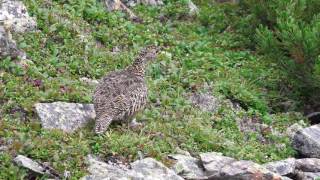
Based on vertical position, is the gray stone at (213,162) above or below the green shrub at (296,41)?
below

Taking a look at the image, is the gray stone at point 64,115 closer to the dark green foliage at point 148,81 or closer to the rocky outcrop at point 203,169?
the dark green foliage at point 148,81

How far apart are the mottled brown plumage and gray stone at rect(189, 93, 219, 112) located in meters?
2.24

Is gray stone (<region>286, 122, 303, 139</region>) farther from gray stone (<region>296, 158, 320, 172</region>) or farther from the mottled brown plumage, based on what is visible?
A: the mottled brown plumage

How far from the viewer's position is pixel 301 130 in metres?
12.1

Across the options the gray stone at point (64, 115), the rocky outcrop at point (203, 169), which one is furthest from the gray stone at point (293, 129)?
the gray stone at point (64, 115)

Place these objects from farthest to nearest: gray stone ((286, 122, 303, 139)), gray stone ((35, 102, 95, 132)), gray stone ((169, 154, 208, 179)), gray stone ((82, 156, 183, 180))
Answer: gray stone ((286, 122, 303, 139))
gray stone ((35, 102, 95, 132))
gray stone ((169, 154, 208, 179))
gray stone ((82, 156, 183, 180))

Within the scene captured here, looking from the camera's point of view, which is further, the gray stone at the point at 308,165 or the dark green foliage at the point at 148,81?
the gray stone at the point at 308,165

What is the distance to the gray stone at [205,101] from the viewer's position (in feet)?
43.0

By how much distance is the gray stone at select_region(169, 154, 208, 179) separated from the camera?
9797 mm

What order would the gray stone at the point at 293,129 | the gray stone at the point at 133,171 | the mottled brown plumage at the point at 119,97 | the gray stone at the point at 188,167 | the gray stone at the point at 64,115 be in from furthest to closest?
the gray stone at the point at 293,129
the gray stone at the point at 64,115
the mottled brown plumage at the point at 119,97
the gray stone at the point at 188,167
the gray stone at the point at 133,171

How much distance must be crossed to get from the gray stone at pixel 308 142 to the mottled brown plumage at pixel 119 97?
119 inches

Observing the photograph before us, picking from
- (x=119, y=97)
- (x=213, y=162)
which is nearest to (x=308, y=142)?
(x=213, y=162)

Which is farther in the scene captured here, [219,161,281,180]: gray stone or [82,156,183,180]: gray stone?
[219,161,281,180]: gray stone

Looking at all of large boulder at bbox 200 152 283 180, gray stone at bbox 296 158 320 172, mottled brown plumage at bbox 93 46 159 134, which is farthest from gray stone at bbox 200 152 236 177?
mottled brown plumage at bbox 93 46 159 134
